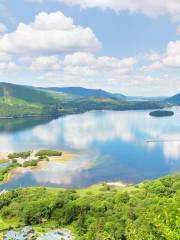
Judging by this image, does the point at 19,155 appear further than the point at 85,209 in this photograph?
Yes

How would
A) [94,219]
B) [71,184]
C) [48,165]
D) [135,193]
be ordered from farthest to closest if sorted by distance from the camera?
[48,165]
[71,184]
[135,193]
[94,219]

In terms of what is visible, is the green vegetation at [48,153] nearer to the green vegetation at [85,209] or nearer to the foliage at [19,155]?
the foliage at [19,155]

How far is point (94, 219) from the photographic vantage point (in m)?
74.0

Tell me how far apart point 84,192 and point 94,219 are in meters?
25.3

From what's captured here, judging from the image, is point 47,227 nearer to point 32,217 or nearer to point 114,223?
point 32,217

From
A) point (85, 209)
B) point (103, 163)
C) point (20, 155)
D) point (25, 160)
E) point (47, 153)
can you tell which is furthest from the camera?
point (47, 153)

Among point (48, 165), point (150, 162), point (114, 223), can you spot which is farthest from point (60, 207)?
point (150, 162)

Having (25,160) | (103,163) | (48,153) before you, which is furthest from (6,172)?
(103,163)

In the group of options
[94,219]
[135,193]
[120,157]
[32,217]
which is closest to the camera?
[94,219]

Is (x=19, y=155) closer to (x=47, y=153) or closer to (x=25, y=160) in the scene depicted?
(x=25, y=160)

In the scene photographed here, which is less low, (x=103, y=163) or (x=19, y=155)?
(x=19, y=155)

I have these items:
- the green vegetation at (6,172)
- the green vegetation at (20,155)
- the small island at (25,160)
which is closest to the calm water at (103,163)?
the green vegetation at (6,172)

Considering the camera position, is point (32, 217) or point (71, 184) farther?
point (71, 184)

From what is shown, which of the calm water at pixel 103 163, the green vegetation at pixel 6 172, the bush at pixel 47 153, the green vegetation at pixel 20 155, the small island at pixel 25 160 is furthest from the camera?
the bush at pixel 47 153
